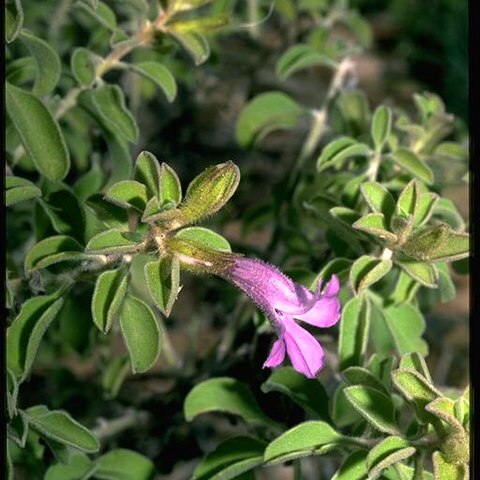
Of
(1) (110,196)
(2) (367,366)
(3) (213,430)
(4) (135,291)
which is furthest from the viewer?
(3) (213,430)

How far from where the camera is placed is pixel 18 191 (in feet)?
3.49

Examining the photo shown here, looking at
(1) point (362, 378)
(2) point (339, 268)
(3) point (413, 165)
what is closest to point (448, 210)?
(3) point (413, 165)

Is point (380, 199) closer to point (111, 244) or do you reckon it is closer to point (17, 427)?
point (111, 244)

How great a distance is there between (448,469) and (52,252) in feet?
1.66

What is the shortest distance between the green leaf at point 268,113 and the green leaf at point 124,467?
0.61 meters

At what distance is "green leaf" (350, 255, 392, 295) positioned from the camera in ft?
3.49

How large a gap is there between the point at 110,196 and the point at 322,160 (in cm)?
40

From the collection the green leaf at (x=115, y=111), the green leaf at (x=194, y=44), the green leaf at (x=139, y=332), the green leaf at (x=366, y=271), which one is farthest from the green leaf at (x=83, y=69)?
the green leaf at (x=366, y=271)

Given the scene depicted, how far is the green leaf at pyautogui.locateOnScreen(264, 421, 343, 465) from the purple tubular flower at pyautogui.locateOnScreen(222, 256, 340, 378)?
0.33ft

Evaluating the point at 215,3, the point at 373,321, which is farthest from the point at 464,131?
the point at 373,321

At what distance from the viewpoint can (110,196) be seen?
94 centimetres

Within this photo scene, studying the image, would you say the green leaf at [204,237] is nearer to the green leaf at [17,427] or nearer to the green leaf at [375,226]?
the green leaf at [375,226]

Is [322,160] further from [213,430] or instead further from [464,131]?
[464,131]

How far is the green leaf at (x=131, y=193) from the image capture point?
0.98 m
